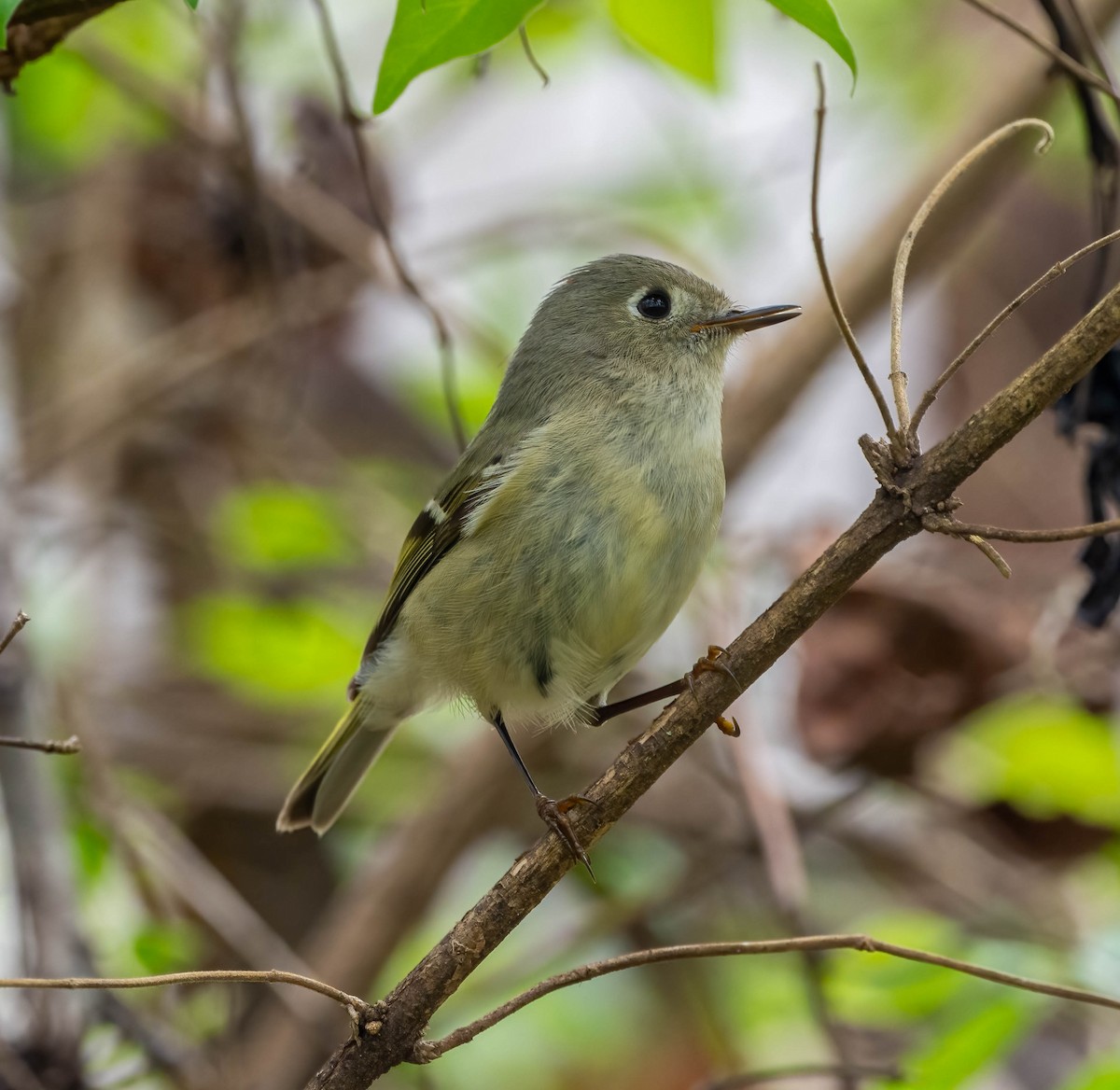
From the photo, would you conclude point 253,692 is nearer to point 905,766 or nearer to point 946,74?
point 905,766

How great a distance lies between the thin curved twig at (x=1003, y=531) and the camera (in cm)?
132

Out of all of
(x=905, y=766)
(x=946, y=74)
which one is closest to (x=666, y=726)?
(x=905, y=766)

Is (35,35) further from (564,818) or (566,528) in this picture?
(564,818)

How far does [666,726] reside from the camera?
1.51 m

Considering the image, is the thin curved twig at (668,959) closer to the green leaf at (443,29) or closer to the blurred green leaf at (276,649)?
the green leaf at (443,29)

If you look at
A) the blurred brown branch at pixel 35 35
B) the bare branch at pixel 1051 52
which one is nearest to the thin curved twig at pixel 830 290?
the bare branch at pixel 1051 52

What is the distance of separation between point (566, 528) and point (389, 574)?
1.38 m

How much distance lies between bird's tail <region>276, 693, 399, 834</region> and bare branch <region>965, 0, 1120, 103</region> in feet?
5.15

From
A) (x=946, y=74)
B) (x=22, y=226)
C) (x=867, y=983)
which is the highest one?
(x=946, y=74)

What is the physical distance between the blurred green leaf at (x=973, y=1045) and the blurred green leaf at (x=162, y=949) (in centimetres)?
116

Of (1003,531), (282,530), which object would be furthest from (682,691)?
(282,530)

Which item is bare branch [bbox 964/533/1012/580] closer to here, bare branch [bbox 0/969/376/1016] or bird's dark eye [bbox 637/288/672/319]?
bare branch [bbox 0/969/376/1016]

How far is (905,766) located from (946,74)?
2575 mm

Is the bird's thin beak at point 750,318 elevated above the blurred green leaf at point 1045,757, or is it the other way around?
the bird's thin beak at point 750,318
